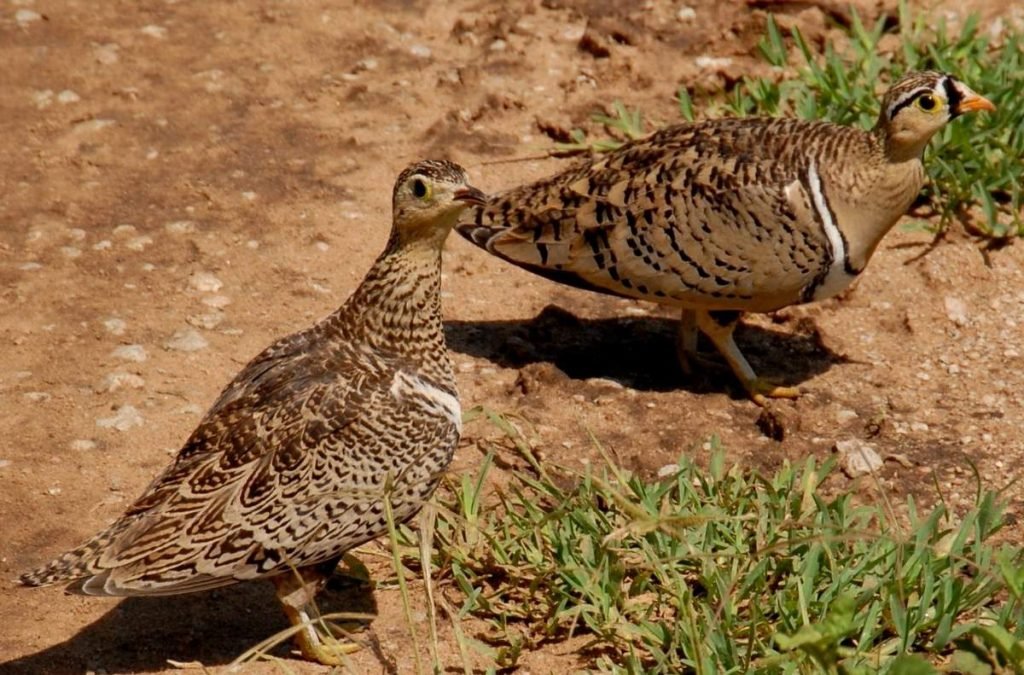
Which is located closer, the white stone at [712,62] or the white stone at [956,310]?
the white stone at [956,310]

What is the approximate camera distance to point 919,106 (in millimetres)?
5914

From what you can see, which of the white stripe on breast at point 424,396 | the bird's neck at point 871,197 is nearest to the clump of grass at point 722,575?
the white stripe on breast at point 424,396

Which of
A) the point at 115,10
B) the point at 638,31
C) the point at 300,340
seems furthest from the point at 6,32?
the point at 300,340

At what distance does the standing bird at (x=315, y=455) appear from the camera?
4.42m

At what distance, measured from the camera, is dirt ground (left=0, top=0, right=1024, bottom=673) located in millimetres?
5387

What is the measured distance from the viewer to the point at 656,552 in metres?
4.86

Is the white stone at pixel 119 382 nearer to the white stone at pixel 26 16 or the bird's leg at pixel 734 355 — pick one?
the bird's leg at pixel 734 355

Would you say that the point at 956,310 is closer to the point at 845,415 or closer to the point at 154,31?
the point at 845,415

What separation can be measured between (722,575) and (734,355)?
1.69 meters

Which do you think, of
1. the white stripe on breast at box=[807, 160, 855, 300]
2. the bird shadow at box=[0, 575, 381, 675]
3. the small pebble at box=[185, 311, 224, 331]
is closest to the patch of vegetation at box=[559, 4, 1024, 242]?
the white stripe on breast at box=[807, 160, 855, 300]

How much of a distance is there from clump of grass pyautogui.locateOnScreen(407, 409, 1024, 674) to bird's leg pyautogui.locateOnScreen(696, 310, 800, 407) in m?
0.78

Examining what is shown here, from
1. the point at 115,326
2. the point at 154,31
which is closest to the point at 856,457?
the point at 115,326

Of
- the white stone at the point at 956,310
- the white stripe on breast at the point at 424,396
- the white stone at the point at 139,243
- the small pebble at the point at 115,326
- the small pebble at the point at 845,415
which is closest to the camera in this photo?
the white stripe on breast at the point at 424,396

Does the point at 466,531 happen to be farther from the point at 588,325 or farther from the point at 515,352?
the point at 588,325
